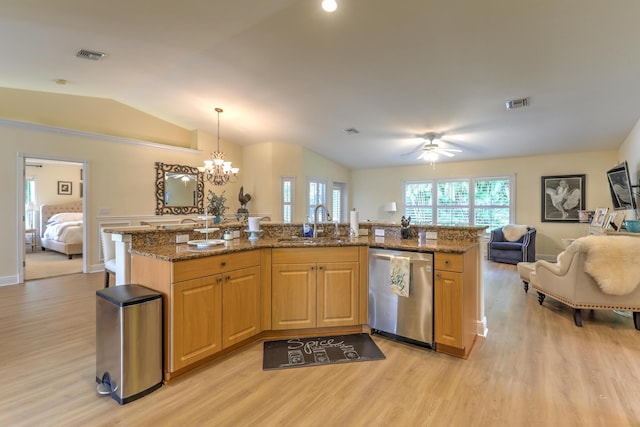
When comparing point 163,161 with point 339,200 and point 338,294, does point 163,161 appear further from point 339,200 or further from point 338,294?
point 338,294

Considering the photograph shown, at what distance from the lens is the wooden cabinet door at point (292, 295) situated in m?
2.78

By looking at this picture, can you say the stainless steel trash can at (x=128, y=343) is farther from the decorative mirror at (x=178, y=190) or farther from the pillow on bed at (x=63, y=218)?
the pillow on bed at (x=63, y=218)

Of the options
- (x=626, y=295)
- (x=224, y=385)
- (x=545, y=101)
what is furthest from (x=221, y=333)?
(x=545, y=101)

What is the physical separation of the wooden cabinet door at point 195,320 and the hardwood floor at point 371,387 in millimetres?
167

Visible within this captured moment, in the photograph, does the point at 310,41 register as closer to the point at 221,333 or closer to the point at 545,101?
the point at 221,333

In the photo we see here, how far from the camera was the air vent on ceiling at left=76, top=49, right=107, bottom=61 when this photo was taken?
11.7 feet

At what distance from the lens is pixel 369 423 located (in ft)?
5.68

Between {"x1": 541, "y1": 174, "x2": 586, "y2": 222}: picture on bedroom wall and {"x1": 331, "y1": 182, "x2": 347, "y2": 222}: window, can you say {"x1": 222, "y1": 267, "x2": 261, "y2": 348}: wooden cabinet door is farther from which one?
{"x1": 541, "y1": 174, "x2": 586, "y2": 222}: picture on bedroom wall

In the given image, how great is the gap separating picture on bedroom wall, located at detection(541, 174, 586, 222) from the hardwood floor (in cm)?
437

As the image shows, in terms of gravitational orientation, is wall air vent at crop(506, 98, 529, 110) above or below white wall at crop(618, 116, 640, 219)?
above

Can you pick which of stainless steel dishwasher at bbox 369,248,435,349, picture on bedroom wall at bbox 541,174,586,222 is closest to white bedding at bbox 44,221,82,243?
stainless steel dishwasher at bbox 369,248,435,349

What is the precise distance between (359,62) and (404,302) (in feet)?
9.43

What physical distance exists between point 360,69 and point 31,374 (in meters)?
4.36

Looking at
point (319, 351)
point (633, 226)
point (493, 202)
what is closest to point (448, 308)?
A: point (319, 351)
